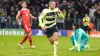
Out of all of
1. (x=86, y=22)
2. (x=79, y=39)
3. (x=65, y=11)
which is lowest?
(x=79, y=39)

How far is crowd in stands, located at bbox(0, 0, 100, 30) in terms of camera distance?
120 ft

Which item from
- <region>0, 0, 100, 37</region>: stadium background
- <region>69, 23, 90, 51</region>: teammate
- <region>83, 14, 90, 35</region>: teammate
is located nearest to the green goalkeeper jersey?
<region>69, 23, 90, 51</region>: teammate

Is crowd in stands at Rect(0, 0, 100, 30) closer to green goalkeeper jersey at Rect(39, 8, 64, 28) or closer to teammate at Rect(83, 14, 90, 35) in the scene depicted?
teammate at Rect(83, 14, 90, 35)

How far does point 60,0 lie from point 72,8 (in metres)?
3.80

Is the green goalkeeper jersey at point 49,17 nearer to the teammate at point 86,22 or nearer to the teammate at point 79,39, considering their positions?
the teammate at point 79,39

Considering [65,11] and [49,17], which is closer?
[49,17]

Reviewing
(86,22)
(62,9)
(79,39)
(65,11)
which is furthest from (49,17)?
(62,9)

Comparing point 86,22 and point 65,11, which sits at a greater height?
point 65,11

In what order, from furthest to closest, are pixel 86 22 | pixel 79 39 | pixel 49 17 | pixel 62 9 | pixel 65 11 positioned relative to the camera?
pixel 62 9, pixel 65 11, pixel 86 22, pixel 79 39, pixel 49 17

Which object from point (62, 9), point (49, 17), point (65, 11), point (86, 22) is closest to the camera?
point (49, 17)

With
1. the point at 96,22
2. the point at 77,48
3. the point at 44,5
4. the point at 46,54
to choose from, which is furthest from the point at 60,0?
the point at 46,54

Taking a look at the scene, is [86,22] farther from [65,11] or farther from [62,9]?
[62,9]

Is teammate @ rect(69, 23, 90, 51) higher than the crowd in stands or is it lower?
lower

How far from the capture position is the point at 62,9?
123 feet
